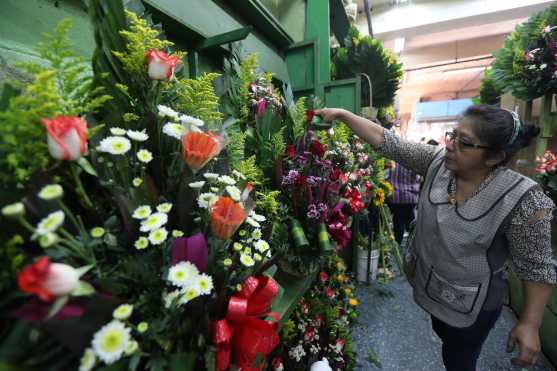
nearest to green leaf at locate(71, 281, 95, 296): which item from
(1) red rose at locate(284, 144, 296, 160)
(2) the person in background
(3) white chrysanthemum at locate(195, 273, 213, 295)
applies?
(3) white chrysanthemum at locate(195, 273, 213, 295)

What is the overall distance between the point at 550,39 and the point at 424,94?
8.90m

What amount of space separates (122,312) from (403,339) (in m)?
2.15

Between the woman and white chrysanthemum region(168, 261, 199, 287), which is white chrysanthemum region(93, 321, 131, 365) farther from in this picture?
the woman

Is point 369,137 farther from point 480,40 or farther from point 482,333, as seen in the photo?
point 480,40

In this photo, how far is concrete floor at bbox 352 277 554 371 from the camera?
164 centimetres

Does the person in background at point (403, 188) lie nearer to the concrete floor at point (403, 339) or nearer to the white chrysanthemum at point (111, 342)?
the concrete floor at point (403, 339)

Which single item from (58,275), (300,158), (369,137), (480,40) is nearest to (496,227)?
(369,137)

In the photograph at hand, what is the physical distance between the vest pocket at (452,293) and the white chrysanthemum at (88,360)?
117 centimetres

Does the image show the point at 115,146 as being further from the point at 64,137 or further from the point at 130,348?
the point at 130,348

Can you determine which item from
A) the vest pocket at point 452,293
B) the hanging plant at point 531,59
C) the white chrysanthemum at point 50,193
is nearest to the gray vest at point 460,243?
the vest pocket at point 452,293

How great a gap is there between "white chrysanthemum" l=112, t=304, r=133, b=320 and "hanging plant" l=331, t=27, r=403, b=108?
2248 mm

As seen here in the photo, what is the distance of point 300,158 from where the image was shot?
931 mm

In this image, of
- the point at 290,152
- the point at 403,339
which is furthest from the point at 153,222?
the point at 403,339

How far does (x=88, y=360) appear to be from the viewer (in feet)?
0.90
